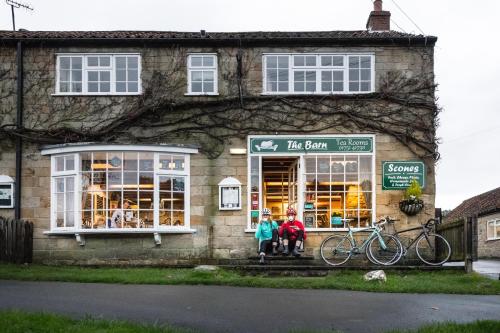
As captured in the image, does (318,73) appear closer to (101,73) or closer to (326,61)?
(326,61)

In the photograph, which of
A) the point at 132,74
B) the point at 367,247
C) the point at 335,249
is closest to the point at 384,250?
the point at 367,247

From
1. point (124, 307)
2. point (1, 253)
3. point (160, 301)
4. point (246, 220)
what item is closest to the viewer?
point (124, 307)

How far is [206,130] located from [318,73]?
351 centimetres

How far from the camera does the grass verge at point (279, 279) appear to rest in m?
15.0

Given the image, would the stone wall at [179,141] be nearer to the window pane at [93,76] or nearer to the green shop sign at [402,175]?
the green shop sign at [402,175]

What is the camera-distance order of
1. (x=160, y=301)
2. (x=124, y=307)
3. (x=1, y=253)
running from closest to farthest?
(x=124, y=307), (x=160, y=301), (x=1, y=253)

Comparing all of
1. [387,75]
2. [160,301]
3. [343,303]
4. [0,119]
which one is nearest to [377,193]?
[387,75]

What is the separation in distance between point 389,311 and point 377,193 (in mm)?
8473

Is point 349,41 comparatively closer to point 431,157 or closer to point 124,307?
point 431,157

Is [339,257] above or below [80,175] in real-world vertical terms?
below

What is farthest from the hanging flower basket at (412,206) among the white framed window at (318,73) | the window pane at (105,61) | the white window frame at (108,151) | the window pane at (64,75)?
the window pane at (64,75)

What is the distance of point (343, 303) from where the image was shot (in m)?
12.9

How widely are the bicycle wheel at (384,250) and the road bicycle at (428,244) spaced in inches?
6.7

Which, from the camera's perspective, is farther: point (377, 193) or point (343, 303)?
point (377, 193)
